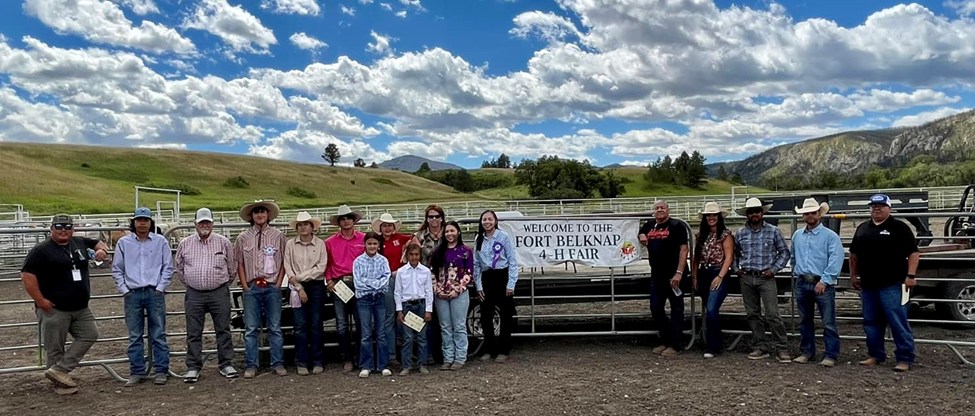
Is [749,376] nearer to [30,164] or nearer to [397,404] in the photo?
[397,404]

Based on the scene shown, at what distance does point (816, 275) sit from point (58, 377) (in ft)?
25.1

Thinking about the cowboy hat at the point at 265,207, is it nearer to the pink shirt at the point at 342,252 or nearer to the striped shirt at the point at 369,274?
the pink shirt at the point at 342,252

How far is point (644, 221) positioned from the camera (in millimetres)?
7980

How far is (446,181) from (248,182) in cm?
4478

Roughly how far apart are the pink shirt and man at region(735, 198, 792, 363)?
4.12 metres

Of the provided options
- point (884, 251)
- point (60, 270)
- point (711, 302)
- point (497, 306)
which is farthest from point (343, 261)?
point (884, 251)

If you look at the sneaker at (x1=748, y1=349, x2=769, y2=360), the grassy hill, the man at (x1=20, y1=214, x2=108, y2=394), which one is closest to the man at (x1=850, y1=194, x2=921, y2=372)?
the sneaker at (x1=748, y1=349, x2=769, y2=360)

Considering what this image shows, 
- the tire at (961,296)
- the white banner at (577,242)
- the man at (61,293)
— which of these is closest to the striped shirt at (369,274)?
the white banner at (577,242)

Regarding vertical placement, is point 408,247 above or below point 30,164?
below

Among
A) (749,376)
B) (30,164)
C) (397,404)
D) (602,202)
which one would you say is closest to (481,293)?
(397,404)

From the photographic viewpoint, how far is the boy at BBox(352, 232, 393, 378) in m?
6.92

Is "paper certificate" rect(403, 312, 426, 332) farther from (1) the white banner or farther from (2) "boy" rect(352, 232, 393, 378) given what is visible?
(1) the white banner

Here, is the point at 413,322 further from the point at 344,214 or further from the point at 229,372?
the point at 229,372

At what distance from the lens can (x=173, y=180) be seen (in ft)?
271
